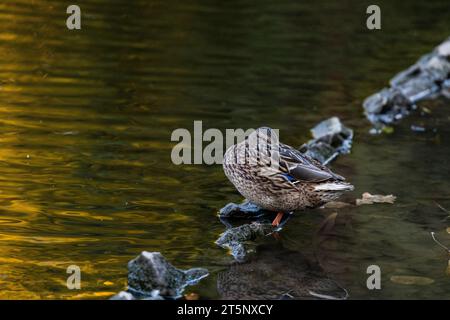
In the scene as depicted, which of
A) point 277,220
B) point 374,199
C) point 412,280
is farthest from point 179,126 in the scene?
point 412,280

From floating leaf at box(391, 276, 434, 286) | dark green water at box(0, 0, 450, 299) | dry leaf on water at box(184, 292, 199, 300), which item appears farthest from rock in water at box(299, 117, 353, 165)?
dry leaf on water at box(184, 292, 199, 300)

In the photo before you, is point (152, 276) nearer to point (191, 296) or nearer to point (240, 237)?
point (191, 296)

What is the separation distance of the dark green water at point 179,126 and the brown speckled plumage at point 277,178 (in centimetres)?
32

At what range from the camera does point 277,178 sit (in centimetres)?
853

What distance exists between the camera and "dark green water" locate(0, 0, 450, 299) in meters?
7.84

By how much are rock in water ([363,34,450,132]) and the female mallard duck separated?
4.29 metres

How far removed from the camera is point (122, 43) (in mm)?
16219

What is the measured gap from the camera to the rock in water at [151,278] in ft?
22.5

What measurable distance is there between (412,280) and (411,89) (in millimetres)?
8158

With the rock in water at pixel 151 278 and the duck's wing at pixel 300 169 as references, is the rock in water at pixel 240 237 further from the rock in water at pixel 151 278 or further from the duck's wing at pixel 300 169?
the rock in water at pixel 151 278

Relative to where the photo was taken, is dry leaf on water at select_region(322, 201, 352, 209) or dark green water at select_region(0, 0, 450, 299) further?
dry leaf on water at select_region(322, 201, 352, 209)

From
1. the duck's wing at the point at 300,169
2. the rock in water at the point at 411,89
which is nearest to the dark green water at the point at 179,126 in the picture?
the rock in water at the point at 411,89

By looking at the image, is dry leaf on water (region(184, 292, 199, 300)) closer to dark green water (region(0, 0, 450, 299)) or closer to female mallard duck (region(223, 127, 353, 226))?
dark green water (region(0, 0, 450, 299))
